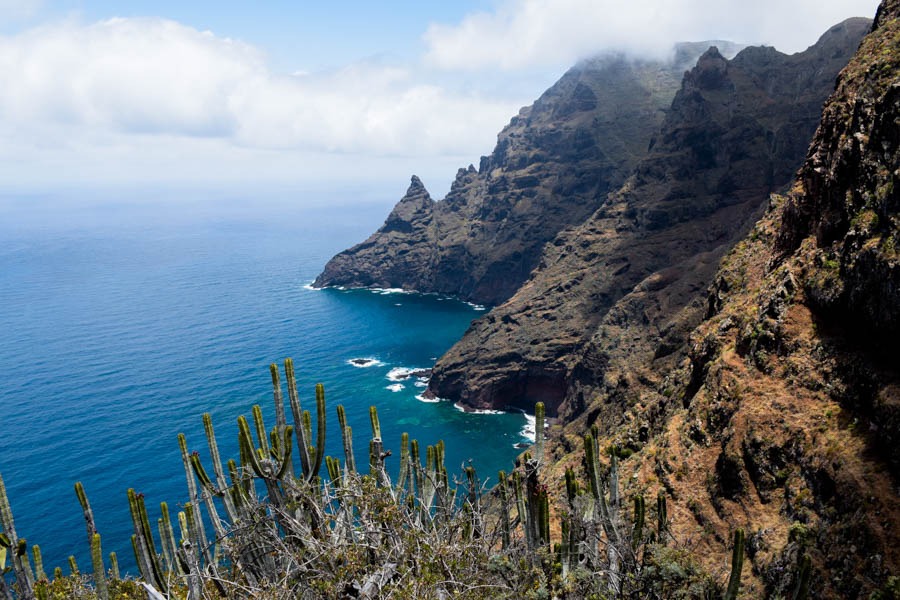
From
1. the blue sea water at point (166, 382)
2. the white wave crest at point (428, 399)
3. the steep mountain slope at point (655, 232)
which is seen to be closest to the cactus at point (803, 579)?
the blue sea water at point (166, 382)

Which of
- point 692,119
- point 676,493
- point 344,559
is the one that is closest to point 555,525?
point 676,493

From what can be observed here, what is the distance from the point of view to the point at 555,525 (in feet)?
116

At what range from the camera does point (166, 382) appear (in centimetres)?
10294

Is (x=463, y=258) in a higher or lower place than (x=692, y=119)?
lower

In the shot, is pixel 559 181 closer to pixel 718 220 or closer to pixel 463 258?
pixel 463 258

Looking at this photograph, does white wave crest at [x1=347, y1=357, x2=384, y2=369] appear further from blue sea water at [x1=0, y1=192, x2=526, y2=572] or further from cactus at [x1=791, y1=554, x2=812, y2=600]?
cactus at [x1=791, y1=554, x2=812, y2=600]

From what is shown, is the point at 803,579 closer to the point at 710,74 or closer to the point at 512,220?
the point at 710,74

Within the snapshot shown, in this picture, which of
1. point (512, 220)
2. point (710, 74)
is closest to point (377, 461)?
point (710, 74)

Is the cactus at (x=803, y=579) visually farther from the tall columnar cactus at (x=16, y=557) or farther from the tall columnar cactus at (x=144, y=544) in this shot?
the tall columnar cactus at (x=16, y=557)

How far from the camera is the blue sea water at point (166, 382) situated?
71438 mm

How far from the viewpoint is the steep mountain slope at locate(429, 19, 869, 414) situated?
102 meters

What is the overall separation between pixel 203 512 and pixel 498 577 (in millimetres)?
52436

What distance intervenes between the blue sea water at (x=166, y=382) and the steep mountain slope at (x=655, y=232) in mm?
9901

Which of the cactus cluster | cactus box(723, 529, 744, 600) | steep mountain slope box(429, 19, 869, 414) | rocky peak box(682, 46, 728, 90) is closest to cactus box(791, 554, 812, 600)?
the cactus cluster
